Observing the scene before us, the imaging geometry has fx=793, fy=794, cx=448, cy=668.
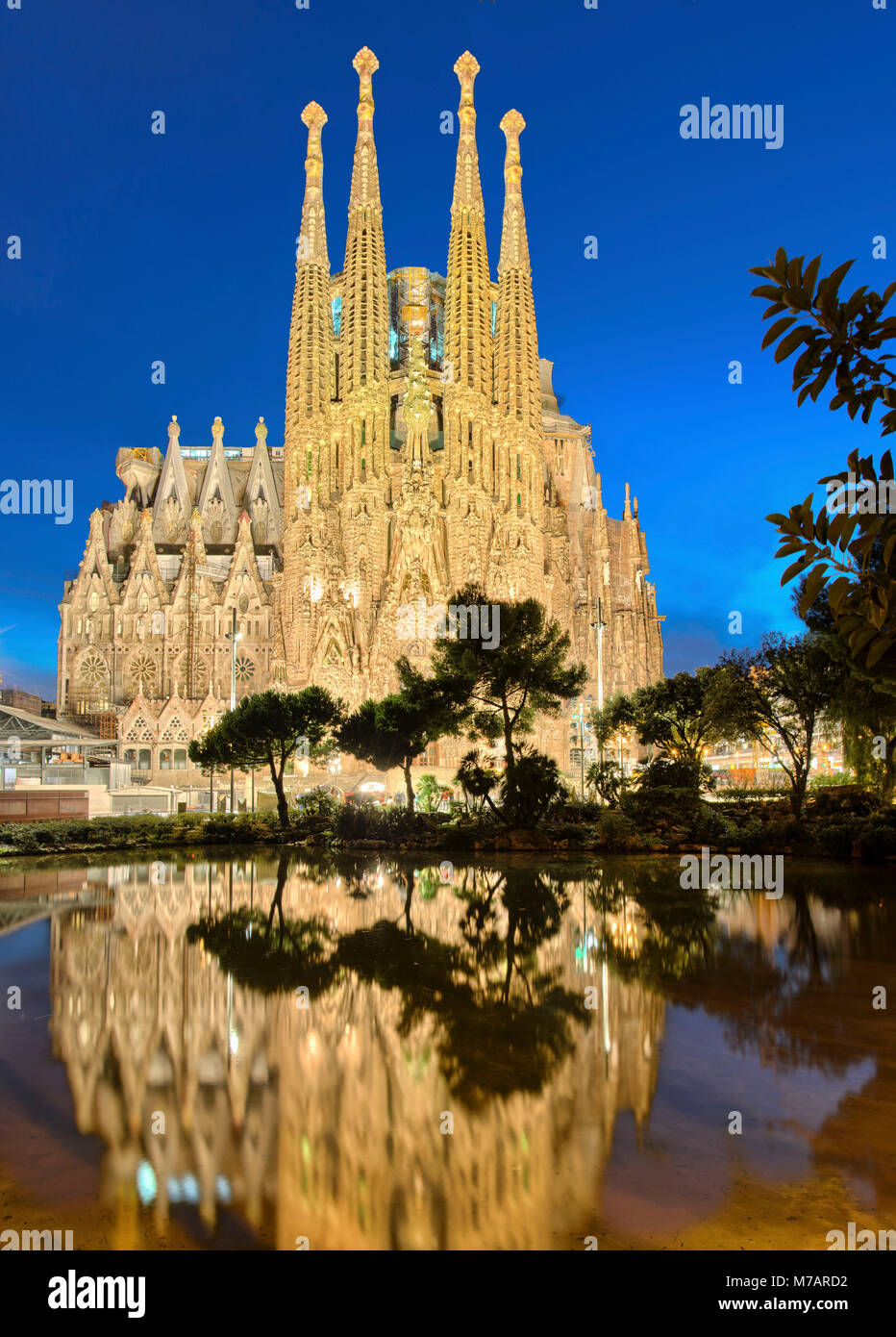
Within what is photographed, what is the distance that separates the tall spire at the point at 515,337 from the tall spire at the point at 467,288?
1.58 metres

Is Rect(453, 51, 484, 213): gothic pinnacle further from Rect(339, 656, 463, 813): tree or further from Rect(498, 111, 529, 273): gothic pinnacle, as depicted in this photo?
Rect(339, 656, 463, 813): tree

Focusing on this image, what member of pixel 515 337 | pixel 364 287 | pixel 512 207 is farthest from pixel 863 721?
pixel 512 207

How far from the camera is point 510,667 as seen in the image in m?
26.7

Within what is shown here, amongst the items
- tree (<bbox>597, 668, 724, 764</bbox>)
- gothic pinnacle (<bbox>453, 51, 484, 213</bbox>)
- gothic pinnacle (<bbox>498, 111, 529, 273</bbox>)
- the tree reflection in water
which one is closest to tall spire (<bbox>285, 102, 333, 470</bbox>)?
gothic pinnacle (<bbox>453, 51, 484, 213</bbox>)

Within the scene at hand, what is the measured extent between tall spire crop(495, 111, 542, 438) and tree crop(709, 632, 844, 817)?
38484 millimetres

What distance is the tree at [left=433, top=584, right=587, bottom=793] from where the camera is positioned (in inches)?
1059

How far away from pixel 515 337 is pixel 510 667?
144 feet

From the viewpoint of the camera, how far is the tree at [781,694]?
82.4 ft

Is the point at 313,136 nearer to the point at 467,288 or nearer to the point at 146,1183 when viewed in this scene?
the point at 467,288

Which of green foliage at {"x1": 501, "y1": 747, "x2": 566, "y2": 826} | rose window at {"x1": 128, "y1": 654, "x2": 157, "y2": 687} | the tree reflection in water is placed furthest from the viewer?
rose window at {"x1": 128, "y1": 654, "x2": 157, "y2": 687}

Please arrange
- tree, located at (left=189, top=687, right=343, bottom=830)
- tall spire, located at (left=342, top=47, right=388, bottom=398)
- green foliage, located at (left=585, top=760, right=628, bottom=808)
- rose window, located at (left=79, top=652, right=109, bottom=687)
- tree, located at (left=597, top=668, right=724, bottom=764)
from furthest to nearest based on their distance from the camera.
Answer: rose window, located at (left=79, top=652, right=109, bottom=687) → tall spire, located at (left=342, top=47, right=388, bottom=398) → tree, located at (left=597, top=668, right=724, bottom=764) → tree, located at (left=189, top=687, right=343, bottom=830) → green foliage, located at (left=585, top=760, right=628, bottom=808)

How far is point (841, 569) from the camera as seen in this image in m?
3.93
